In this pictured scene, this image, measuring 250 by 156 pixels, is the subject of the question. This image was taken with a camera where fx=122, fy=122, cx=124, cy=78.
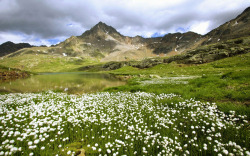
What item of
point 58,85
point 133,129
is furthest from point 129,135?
point 58,85

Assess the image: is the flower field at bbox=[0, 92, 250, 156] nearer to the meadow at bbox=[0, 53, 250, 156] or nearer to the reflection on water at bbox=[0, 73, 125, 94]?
the meadow at bbox=[0, 53, 250, 156]

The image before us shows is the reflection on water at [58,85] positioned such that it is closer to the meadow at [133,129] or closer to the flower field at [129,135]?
the meadow at [133,129]

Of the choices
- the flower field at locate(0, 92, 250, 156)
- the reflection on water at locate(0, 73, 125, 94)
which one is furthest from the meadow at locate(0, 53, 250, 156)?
the reflection on water at locate(0, 73, 125, 94)

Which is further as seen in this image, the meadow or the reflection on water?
the reflection on water

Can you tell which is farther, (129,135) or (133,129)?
(133,129)

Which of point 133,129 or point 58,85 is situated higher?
point 133,129

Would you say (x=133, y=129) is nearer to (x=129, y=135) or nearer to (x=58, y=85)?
(x=129, y=135)

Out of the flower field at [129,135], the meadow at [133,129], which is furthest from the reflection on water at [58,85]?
the flower field at [129,135]

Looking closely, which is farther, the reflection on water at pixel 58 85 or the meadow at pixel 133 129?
the reflection on water at pixel 58 85

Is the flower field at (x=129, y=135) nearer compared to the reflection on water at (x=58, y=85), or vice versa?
the flower field at (x=129, y=135)

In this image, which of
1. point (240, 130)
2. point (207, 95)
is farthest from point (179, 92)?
point (240, 130)

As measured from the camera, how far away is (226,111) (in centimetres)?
739

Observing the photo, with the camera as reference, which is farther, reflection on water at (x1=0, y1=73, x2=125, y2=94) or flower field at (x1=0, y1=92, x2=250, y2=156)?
reflection on water at (x1=0, y1=73, x2=125, y2=94)

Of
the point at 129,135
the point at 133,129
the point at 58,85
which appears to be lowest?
the point at 58,85
